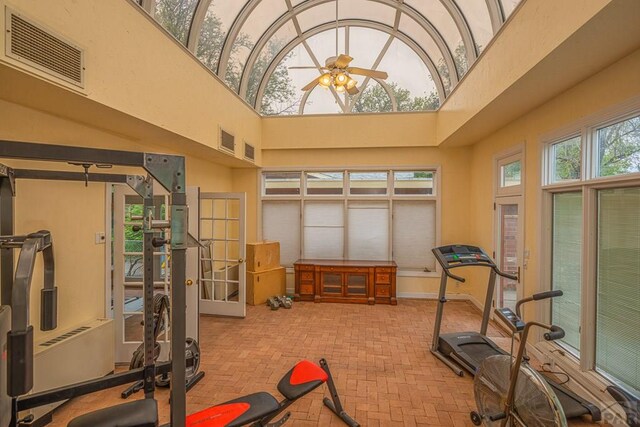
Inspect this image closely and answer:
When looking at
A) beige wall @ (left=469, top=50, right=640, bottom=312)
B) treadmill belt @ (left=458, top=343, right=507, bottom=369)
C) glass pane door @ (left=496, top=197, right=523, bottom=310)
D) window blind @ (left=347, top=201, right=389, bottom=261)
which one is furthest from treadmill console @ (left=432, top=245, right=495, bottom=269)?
window blind @ (left=347, top=201, right=389, bottom=261)

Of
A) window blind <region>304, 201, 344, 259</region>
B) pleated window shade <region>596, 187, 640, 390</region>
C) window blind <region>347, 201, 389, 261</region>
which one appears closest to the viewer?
pleated window shade <region>596, 187, 640, 390</region>

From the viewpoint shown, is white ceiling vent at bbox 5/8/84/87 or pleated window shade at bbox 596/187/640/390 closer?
white ceiling vent at bbox 5/8/84/87

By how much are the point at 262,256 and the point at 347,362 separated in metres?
2.59

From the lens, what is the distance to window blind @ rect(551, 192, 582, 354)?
2928 millimetres

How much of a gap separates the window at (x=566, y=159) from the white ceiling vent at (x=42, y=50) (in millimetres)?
4249

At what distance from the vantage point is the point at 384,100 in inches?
237

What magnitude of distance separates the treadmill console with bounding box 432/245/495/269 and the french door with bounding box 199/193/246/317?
8.87 feet

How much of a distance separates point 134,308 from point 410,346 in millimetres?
4418

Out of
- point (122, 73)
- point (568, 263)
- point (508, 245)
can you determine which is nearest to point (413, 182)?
point (508, 245)

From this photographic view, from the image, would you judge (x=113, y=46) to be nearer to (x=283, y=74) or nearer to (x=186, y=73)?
(x=186, y=73)

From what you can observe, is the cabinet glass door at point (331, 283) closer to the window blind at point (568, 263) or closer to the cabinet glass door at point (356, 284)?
the cabinet glass door at point (356, 284)

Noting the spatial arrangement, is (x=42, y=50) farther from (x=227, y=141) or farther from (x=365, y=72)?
(x=365, y=72)

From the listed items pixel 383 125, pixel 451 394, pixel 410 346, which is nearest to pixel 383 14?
pixel 383 125

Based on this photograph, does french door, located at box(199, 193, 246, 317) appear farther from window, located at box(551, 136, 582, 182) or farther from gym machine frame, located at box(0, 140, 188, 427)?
window, located at box(551, 136, 582, 182)
